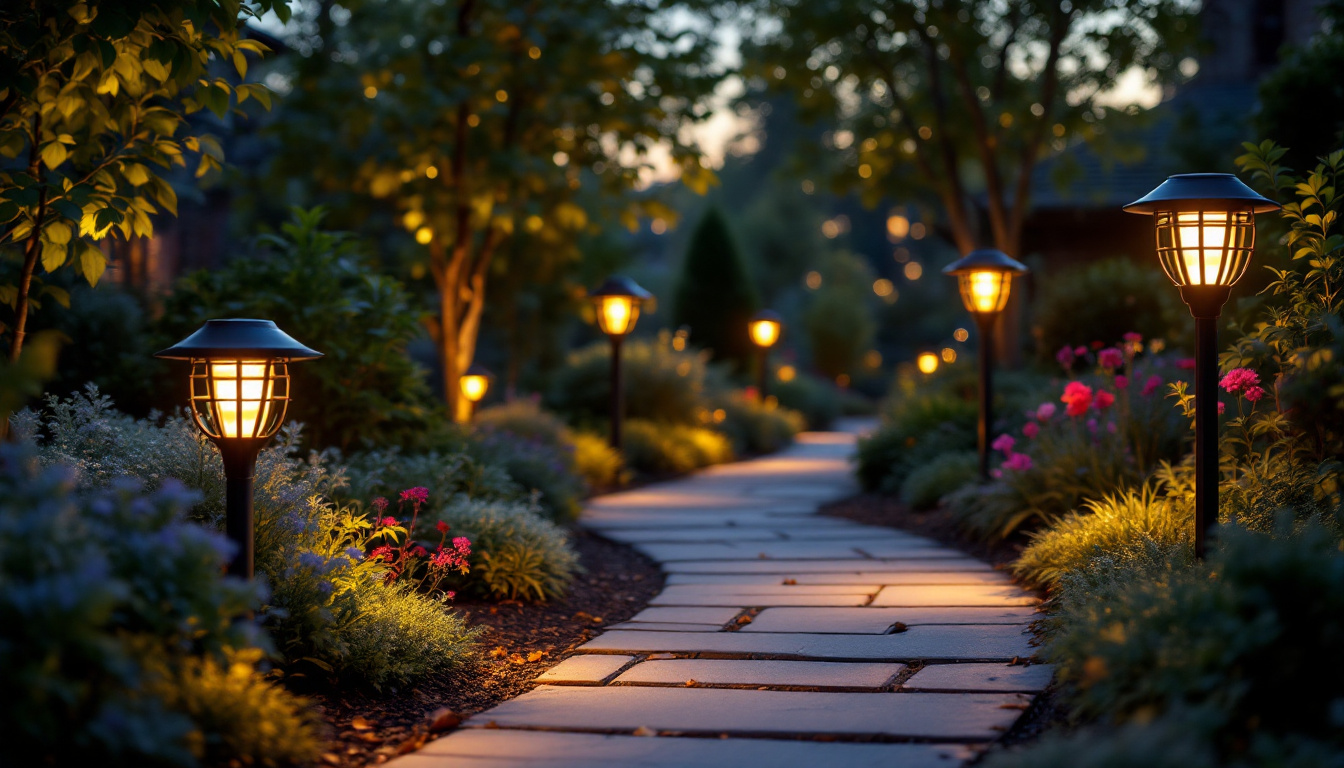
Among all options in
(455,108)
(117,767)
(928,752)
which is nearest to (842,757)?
(928,752)

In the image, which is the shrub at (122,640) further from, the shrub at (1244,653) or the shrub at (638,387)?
the shrub at (638,387)

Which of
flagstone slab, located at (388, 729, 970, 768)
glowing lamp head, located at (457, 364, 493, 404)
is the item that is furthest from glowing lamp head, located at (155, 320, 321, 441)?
glowing lamp head, located at (457, 364, 493, 404)

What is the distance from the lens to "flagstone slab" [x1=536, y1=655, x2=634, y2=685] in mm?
3838

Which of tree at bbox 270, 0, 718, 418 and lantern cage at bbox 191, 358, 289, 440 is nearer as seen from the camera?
lantern cage at bbox 191, 358, 289, 440

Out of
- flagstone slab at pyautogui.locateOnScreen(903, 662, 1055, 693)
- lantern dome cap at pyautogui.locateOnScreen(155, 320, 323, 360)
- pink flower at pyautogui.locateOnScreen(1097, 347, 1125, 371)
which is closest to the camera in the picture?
lantern dome cap at pyautogui.locateOnScreen(155, 320, 323, 360)

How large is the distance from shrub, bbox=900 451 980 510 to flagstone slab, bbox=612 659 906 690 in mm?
4126

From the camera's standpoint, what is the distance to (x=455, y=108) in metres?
8.84

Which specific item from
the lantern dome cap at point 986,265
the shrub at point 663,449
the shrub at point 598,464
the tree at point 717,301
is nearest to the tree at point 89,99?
the lantern dome cap at point 986,265

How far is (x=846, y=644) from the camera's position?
4207 millimetres

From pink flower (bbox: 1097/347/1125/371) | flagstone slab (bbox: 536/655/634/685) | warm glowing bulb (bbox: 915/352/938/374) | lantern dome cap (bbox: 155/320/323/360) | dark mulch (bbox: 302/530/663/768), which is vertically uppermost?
warm glowing bulb (bbox: 915/352/938/374)

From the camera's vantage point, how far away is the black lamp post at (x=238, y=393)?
10.7 ft

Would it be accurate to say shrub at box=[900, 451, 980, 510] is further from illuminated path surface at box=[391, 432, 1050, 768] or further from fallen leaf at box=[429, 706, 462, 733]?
fallen leaf at box=[429, 706, 462, 733]

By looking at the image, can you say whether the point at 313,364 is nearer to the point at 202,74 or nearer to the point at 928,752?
the point at 202,74

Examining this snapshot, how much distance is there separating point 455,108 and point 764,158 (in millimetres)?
46245
